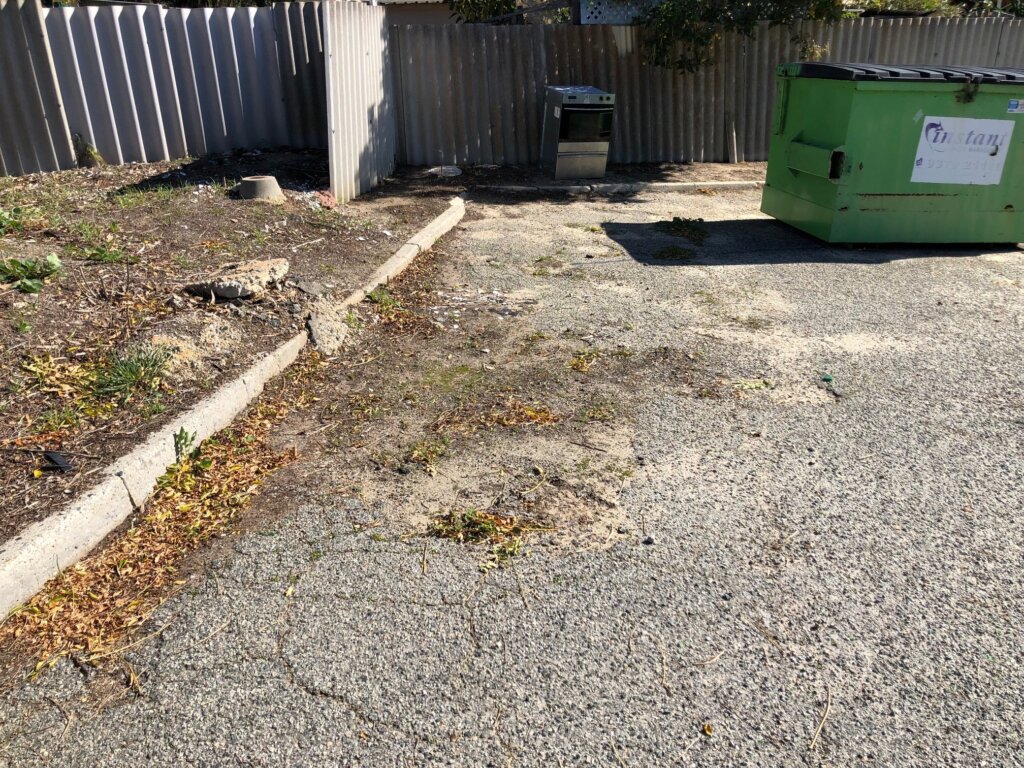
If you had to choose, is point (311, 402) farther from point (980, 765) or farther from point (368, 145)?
point (368, 145)

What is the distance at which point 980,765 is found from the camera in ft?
7.82

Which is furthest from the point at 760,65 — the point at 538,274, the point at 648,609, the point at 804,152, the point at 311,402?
the point at 648,609

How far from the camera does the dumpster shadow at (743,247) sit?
805cm

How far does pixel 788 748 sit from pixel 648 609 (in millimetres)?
724

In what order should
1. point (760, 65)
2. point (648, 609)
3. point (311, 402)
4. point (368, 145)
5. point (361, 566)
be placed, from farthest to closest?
point (760, 65)
point (368, 145)
point (311, 402)
point (361, 566)
point (648, 609)

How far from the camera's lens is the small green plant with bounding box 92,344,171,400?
4117 millimetres

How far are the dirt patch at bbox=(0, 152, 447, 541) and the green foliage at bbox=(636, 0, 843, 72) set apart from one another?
5410 millimetres

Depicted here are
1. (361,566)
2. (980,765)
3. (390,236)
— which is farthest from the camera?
(390,236)

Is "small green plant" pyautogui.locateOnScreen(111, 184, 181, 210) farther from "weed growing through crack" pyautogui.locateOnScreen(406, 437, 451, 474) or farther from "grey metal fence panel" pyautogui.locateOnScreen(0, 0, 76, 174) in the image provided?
"weed growing through crack" pyautogui.locateOnScreen(406, 437, 451, 474)

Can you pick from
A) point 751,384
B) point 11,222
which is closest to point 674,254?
point 751,384

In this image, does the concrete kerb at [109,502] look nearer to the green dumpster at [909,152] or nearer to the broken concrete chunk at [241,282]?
the broken concrete chunk at [241,282]

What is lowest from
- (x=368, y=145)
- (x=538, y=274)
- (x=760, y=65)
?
(x=538, y=274)

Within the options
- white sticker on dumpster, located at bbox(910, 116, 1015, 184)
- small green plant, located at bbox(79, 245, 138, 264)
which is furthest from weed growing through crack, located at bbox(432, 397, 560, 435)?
white sticker on dumpster, located at bbox(910, 116, 1015, 184)

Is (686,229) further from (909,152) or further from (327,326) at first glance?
(327,326)
